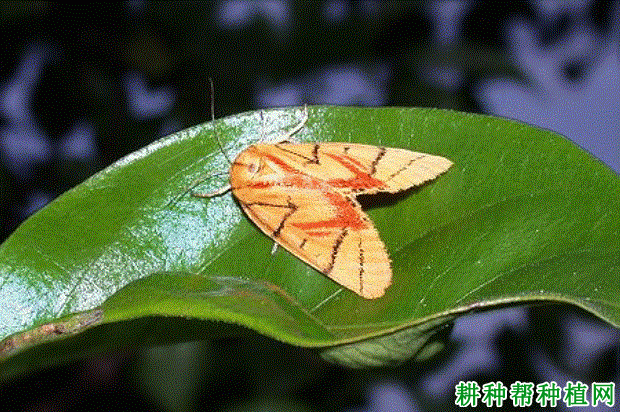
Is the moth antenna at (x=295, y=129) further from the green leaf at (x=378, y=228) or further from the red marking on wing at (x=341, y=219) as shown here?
the red marking on wing at (x=341, y=219)

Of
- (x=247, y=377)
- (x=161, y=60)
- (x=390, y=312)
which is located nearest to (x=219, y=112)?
(x=161, y=60)

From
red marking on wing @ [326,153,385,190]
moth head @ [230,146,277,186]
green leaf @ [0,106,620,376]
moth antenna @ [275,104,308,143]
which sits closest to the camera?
green leaf @ [0,106,620,376]

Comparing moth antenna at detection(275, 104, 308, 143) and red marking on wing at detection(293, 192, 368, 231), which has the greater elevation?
moth antenna at detection(275, 104, 308, 143)

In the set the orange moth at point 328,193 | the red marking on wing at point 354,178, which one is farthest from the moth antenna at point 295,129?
the red marking on wing at point 354,178

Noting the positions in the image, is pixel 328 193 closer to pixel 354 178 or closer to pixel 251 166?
pixel 354 178

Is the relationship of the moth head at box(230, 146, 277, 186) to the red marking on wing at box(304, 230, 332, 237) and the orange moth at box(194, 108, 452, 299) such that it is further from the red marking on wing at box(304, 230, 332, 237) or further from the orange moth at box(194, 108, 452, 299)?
the red marking on wing at box(304, 230, 332, 237)

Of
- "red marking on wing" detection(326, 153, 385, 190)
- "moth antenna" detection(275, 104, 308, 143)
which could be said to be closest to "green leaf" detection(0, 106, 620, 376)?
"moth antenna" detection(275, 104, 308, 143)

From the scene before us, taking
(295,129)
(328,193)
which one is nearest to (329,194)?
(328,193)

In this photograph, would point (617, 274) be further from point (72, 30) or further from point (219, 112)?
point (72, 30)
